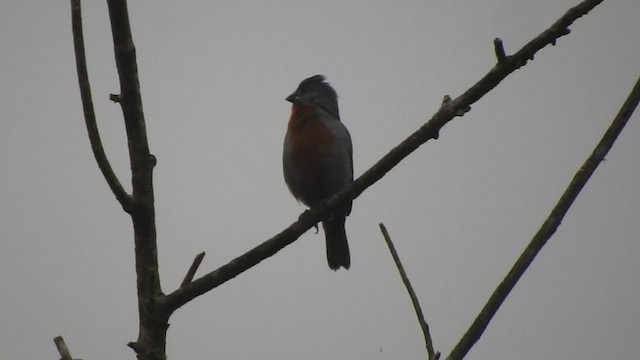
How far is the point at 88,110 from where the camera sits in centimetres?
209

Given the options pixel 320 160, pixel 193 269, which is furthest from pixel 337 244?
pixel 193 269

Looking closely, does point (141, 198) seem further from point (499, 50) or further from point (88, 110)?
point (499, 50)

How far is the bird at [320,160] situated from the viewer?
499 cm

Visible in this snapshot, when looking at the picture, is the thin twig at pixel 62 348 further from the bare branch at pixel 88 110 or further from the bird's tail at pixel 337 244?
the bird's tail at pixel 337 244

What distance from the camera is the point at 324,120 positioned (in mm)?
5230

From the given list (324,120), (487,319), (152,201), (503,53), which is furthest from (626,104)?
(324,120)

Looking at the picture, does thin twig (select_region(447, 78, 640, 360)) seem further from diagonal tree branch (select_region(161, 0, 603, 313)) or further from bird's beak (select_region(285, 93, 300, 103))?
bird's beak (select_region(285, 93, 300, 103))

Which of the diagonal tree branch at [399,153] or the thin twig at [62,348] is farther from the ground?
the diagonal tree branch at [399,153]

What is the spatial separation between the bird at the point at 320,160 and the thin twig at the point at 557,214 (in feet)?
9.22

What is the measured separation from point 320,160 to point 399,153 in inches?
104

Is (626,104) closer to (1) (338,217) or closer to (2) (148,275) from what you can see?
(2) (148,275)

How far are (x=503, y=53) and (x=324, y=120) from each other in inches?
127

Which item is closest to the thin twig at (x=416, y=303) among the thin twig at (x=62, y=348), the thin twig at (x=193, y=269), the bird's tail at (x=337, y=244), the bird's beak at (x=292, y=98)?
the thin twig at (x=193, y=269)

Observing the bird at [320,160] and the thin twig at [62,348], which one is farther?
the bird at [320,160]
